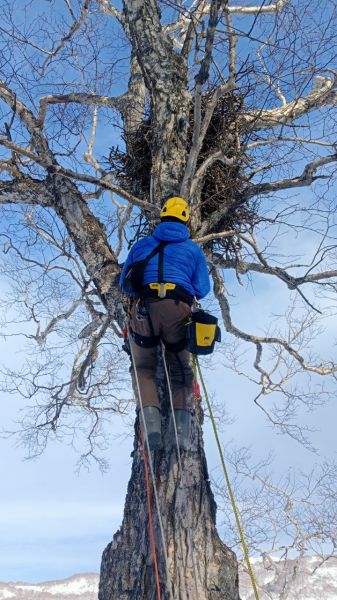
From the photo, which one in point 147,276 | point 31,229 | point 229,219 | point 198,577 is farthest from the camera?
→ point 31,229

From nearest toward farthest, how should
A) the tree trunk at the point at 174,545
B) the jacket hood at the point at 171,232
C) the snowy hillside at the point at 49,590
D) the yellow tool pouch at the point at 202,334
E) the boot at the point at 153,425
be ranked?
the tree trunk at the point at 174,545, the boot at the point at 153,425, the yellow tool pouch at the point at 202,334, the jacket hood at the point at 171,232, the snowy hillside at the point at 49,590

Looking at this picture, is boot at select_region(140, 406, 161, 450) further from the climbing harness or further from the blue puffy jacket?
the blue puffy jacket

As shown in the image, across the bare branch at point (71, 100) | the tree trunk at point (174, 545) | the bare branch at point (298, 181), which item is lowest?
the tree trunk at point (174, 545)

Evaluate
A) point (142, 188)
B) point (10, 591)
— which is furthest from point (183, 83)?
point (10, 591)

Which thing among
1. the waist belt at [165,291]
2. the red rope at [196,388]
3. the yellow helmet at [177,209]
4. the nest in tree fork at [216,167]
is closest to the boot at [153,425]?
the red rope at [196,388]

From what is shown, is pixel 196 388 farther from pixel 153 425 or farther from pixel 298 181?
pixel 298 181

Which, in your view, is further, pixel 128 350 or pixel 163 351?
pixel 128 350

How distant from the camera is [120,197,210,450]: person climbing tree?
3.90 m

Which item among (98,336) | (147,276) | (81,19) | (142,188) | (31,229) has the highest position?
(81,19)

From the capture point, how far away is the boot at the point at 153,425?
143 inches

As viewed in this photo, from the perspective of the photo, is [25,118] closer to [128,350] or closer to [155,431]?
[128,350]

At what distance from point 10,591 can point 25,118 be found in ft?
298

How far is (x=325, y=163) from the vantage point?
4.60 m

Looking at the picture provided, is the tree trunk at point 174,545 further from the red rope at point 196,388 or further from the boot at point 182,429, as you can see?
the red rope at point 196,388
